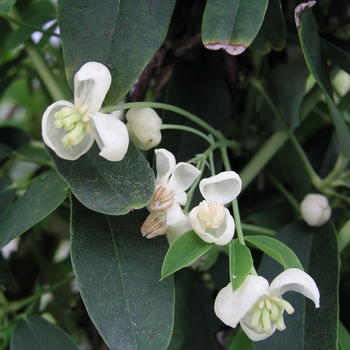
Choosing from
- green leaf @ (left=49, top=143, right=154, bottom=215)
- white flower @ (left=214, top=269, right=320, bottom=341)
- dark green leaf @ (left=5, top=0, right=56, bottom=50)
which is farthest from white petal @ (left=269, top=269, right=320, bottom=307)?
dark green leaf @ (left=5, top=0, right=56, bottom=50)

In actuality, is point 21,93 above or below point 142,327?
below

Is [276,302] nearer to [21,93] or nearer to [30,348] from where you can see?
[30,348]

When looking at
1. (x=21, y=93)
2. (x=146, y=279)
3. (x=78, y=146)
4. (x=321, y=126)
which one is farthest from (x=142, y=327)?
(x=21, y=93)

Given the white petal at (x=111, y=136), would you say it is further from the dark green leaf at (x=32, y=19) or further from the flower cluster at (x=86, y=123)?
the dark green leaf at (x=32, y=19)

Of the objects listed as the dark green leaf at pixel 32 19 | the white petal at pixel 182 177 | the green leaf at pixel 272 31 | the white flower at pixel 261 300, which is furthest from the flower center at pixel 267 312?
the dark green leaf at pixel 32 19

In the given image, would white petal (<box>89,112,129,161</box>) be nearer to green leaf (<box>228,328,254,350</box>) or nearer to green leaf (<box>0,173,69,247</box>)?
green leaf (<box>0,173,69,247</box>)

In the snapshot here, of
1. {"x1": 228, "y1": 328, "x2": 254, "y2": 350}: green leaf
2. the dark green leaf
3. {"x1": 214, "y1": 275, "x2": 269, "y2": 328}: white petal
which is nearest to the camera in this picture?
{"x1": 214, "y1": 275, "x2": 269, "y2": 328}: white petal

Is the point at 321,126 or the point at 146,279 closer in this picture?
the point at 146,279
